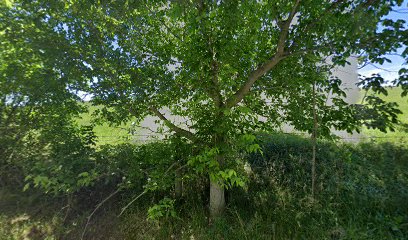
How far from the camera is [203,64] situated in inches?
115

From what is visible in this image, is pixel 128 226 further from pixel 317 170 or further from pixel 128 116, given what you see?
pixel 317 170

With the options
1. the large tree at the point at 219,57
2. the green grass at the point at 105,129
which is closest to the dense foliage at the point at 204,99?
the large tree at the point at 219,57

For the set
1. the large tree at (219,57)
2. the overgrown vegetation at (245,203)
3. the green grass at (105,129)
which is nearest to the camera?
the large tree at (219,57)

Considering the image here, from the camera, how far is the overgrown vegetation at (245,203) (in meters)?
→ 3.16

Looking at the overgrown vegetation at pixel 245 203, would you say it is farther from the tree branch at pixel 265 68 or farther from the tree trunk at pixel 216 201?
the tree branch at pixel 265 68

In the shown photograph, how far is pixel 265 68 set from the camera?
9.80ft

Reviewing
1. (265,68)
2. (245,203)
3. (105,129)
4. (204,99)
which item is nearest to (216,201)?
(245,203)

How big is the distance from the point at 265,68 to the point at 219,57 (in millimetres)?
565

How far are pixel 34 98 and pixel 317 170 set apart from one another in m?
4.11

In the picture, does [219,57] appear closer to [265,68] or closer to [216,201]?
[265,68]

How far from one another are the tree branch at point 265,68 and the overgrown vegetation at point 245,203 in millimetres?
644

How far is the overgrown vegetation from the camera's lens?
316 centimetres

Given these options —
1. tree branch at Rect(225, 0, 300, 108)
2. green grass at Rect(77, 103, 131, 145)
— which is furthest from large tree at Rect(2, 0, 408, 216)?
green grass at Rect(77, 103, 131, 145)

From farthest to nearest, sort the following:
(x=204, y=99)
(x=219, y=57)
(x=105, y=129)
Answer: (x=105, y=129) → (x=204, y=99) → (x=219, y=57)
